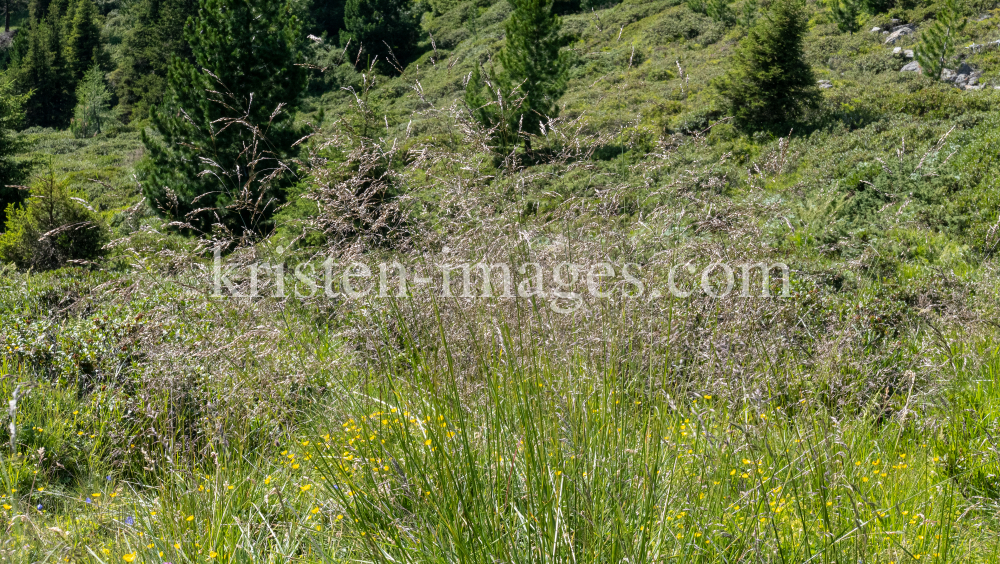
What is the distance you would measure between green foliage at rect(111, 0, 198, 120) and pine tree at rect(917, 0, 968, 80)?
29748 millimetres

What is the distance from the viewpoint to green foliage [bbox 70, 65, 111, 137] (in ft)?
111

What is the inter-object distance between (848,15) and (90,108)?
1544 inches

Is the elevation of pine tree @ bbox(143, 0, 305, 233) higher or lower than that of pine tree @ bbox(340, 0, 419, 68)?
lower

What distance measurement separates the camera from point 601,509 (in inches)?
63.1

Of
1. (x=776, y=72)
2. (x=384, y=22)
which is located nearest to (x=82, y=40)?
(x=384, y=22)

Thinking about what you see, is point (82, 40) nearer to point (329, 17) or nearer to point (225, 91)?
point (329, 17)

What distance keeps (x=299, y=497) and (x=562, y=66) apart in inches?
545

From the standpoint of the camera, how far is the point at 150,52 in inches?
1310

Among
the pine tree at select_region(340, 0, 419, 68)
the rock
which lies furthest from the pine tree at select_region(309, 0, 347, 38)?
the rock

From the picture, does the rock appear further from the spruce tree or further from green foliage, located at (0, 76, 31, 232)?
the spruce tree

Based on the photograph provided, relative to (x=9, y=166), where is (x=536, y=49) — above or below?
above

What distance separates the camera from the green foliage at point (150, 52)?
32.5 meters

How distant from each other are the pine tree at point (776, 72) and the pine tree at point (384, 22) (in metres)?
26.3

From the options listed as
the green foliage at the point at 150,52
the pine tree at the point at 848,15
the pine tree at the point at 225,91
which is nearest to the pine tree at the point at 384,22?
the green foliage at the point at 150,52
